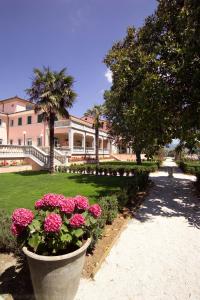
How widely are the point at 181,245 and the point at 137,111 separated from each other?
6152 millimetres

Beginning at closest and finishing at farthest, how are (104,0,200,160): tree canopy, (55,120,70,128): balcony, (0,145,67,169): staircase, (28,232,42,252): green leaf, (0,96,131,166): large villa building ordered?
(28,232,42,252): green leaf < (104,0,200,160): tree canopy < (0,145,67,169): staircase < (55,120,70,128): balcony < (0,96,131,166): large villa building

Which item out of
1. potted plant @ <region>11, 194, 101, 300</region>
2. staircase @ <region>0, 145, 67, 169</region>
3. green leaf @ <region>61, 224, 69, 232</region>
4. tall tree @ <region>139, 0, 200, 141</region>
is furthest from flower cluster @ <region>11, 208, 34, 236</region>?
staircase @ <region>0, 145, 67, 169</region>

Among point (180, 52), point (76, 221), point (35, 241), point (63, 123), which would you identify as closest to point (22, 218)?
point (35, 241)

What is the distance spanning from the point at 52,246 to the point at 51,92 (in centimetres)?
1812

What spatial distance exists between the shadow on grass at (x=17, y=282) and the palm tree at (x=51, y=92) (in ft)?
54.8

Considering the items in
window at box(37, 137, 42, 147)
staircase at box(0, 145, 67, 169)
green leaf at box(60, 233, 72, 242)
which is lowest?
green leaf at box(60, 233, 72, 242)

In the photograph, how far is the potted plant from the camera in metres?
3.12

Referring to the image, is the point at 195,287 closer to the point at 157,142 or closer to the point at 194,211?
the point at 194,211

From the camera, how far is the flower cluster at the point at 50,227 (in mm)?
3234

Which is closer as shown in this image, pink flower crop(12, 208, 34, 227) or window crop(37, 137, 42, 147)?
pink flower crop(12, 208, 34, 227)

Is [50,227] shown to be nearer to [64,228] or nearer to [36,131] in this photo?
[64,228]

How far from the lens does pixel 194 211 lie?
8.73 meters

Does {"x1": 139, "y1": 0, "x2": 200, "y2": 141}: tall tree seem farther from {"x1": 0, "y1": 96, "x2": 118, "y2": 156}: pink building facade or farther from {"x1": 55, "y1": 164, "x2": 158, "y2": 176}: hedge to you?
{"x1": 0, "y1": 96, "x2": 118, "y2": 156}: pink building facade

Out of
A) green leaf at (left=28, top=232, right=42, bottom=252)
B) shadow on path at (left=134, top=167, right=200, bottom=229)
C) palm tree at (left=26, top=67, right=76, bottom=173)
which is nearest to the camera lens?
green leaf at (left=28, top=232, right=42, bottom=252)
